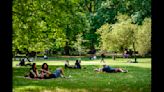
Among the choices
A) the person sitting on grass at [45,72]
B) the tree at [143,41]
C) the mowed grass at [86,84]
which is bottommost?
the mowed grass at [86,84]

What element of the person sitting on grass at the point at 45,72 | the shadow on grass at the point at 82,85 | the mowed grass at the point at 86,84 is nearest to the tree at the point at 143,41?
the mowed grass at the point at 86,84

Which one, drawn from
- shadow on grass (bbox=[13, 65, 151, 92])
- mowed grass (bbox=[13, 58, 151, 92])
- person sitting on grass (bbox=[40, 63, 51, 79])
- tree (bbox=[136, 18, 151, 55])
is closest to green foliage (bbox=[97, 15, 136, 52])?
tree (bbox=[136, 18, 151, 55])

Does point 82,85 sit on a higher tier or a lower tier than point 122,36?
lower

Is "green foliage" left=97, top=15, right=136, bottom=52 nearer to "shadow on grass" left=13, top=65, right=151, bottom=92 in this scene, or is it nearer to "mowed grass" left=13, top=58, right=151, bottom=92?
"mowed grass" left=13, top=58, right=151, bottom=92

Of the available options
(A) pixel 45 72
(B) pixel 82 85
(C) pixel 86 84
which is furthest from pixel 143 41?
(B) pixel 82 85

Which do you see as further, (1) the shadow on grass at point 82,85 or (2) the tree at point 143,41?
(2) the tree at point 143,41

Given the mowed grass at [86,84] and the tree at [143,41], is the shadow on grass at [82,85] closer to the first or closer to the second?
the mowed grass at [86,84]

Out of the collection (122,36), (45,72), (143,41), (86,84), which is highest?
(122,36)

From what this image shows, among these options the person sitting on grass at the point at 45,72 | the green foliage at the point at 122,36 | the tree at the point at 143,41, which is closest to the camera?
the person sitting on grass at the point at 45,72

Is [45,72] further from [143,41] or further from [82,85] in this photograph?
[143,41]

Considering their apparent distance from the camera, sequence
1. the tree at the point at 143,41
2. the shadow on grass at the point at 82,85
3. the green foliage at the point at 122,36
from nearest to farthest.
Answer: the shadow on grass at the point at 82,85 < the tree at the point at 143,41 < the green foliage at the point at 122,36

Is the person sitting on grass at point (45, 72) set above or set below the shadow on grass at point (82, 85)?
above
